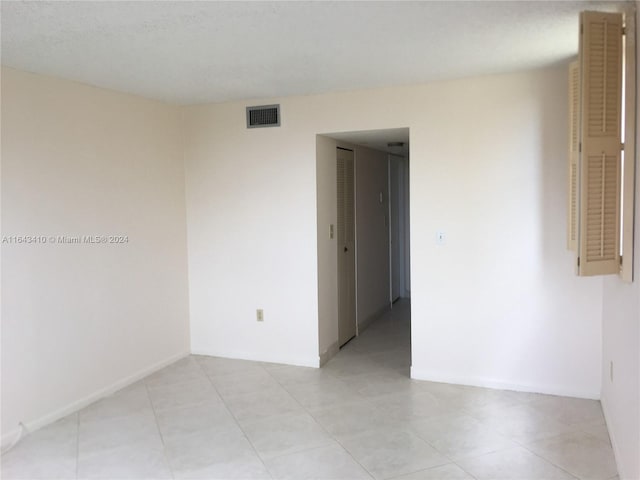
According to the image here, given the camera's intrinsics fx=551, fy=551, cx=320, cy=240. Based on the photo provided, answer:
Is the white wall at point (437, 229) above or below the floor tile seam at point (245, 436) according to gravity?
above

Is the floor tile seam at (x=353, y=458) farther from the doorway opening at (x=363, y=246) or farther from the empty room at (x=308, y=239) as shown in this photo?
the doorway opening at (x=363, y=246)

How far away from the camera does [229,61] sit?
3463mm

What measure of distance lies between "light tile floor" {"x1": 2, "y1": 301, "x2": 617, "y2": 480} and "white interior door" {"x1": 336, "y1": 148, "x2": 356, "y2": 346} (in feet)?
3.12

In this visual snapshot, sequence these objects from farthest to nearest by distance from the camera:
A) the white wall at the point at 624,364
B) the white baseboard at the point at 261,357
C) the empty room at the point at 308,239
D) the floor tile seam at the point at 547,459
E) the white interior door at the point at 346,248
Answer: the white interior door at the point at 346,248 < the white baseboard at the point at 261,357 < the floor tile seam at the point at 547,459 < the empty room at the point at 308,239 < the white wall at the point at 624,364

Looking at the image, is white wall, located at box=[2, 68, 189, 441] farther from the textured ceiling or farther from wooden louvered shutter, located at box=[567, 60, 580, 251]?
wooden louvered shutter, located at box=[567, 60, 580, 251]

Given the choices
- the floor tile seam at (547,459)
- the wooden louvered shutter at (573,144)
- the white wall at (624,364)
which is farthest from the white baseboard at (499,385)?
the wooden louvered shutter at (573,144)

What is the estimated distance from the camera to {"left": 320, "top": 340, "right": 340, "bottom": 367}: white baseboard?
4798mm

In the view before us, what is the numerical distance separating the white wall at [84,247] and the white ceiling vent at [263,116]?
0.73 m

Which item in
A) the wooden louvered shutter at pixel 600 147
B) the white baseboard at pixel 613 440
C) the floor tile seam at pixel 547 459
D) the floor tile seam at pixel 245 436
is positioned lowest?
the floor tile seam at pixel 547 459

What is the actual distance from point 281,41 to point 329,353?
9.41ft

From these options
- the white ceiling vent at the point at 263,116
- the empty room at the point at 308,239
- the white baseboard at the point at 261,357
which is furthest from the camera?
the white baseboard at the point at 261,357

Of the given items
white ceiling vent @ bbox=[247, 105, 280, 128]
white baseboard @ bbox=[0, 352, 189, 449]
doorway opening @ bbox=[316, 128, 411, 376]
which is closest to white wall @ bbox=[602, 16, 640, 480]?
doorway opening @ bbox=[316, 128, 411, 376]

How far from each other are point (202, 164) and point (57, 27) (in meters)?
2.28

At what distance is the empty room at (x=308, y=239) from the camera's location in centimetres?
271
